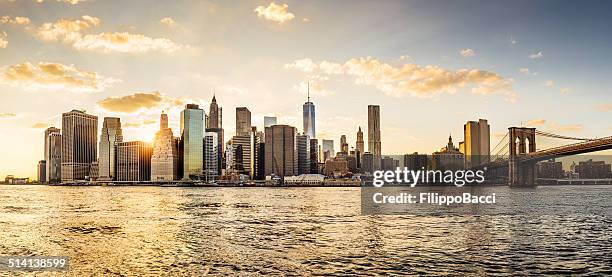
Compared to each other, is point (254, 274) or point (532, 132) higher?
point (532, 132)

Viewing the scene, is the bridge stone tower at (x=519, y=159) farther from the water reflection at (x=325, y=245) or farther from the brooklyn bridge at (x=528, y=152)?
the water reflection at (x=325, y=245)

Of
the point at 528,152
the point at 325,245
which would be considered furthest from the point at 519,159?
the point at 325,245

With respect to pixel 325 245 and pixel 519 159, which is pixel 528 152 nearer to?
pixel 519 159

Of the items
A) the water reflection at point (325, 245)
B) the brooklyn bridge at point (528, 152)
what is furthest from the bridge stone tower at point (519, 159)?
the water reflection at point (325, 245)

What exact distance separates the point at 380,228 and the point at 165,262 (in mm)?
23529

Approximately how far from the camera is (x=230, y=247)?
128 feet

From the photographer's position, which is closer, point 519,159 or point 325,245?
point 325,245

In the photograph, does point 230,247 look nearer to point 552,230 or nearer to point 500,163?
point 552,230

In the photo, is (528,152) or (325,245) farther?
(528,152)

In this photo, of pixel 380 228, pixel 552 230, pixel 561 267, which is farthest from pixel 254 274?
pixel 552 230

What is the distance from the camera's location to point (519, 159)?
560 ft

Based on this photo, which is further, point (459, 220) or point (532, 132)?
point (532, 132)

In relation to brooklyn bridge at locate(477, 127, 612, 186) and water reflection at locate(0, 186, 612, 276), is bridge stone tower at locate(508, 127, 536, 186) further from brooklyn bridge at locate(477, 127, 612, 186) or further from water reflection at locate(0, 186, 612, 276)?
water reflection at locate(0, 186, 612, 276)

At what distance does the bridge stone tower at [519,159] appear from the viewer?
17388cm
